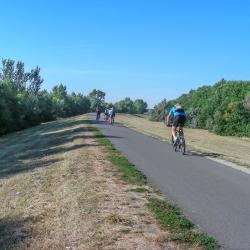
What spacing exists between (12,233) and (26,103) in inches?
2434

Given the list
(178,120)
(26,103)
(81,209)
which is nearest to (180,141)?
(178,120)

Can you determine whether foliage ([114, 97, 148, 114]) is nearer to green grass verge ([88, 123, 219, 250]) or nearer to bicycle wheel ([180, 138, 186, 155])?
bicycle wheel ([180, 138, 186, 155])

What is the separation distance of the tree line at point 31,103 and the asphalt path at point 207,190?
3636 cm

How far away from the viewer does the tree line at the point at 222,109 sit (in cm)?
4372

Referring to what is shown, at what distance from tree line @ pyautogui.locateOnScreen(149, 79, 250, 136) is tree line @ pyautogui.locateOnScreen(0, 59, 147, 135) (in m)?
19.1

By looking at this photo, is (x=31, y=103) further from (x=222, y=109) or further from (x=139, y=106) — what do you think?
(x=139, y=106)

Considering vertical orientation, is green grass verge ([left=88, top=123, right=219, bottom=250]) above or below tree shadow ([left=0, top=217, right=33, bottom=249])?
above

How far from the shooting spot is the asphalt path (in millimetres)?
8312

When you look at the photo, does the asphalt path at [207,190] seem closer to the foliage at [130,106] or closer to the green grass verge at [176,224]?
the green grass verge at [176,224]

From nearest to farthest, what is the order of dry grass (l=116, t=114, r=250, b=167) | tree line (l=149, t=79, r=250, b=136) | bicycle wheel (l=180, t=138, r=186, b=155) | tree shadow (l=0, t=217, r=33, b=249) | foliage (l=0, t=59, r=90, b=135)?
tree shadow (l=0, t=217, r=33, b=249) → dry grass (l=116, t=114, r=250, b=167) → bicycle wheel (l=180, t=138, r=186, b=155) → tree line (l=149, t=79, r=250, b=136) → foliage (l=0, t=59, r=90, b=135)

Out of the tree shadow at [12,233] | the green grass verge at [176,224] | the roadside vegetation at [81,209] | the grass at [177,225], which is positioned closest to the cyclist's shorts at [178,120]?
the roadside vegetation at [81,209]

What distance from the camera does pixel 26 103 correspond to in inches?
2721

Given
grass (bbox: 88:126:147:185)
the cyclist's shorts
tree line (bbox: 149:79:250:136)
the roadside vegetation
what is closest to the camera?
the roadside vegetation

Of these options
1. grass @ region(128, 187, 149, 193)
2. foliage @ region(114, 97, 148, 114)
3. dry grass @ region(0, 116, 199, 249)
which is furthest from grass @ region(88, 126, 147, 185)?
foliage @ region(114, 97, 148, 114)
